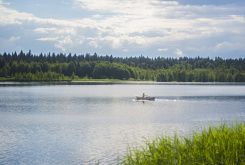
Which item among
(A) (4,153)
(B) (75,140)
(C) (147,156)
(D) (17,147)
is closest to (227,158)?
(C) (147,156)

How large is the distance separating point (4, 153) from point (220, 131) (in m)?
22.2

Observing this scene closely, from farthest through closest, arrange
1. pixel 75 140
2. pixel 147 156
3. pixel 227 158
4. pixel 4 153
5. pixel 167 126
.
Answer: pixel 167 126, pixel 75 140, pixel 4 153, pixel 147 156, pixel 227 158

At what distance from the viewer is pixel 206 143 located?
1452 cm

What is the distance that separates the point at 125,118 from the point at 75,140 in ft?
79.6

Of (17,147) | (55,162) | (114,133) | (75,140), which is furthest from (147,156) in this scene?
(114,133)

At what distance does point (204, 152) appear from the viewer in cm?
1427

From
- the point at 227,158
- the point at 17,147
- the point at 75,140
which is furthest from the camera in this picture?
the point at 75,140

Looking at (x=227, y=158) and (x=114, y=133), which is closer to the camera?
(x=227, y=158)

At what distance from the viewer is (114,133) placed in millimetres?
47156

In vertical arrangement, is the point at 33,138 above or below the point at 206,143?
below

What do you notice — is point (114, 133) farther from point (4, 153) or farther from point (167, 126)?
point (4, 153)

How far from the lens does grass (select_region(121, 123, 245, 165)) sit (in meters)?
13.9

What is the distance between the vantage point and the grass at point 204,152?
13.9 meters

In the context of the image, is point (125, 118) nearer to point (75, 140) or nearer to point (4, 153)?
point (75, 140)
